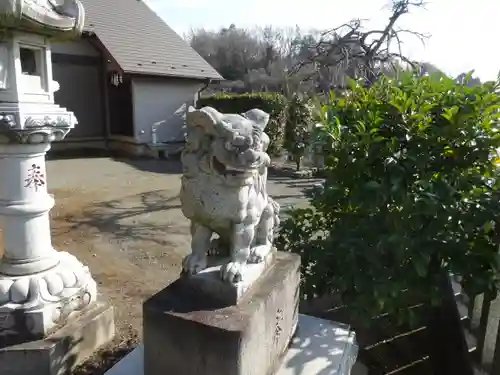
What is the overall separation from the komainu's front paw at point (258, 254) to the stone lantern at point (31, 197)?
1324 millimetres

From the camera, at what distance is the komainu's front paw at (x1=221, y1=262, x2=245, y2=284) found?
6.23ft

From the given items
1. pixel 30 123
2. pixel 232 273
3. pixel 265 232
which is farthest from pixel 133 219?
pixel 232 273

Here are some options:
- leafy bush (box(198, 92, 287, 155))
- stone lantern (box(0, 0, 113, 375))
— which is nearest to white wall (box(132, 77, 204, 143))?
leafy bush (box(198, 92, 287, 155))

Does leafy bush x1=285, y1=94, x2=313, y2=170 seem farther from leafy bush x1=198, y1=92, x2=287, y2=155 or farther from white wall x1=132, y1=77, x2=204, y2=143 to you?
white wall x1=132, y1=77, x2=204, y2=143

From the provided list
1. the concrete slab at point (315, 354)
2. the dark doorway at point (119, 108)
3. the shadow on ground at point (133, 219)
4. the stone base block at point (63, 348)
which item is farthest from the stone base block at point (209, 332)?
the dark doorway at point (119, 108)

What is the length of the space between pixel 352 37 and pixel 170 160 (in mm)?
6020

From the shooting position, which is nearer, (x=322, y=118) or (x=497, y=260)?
(x=497, y=260)

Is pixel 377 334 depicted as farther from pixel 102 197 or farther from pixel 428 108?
pixel 102 197

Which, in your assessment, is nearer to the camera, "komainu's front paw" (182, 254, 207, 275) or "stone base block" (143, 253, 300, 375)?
"stone base block" (143, 253, 300, 375)

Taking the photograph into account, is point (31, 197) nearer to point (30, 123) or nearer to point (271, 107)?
point (30, 123)

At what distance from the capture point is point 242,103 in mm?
12242

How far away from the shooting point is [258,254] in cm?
217

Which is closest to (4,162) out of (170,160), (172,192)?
(172,192)

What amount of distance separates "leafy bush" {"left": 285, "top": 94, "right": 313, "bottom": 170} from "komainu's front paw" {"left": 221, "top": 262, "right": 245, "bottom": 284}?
29.0ft
